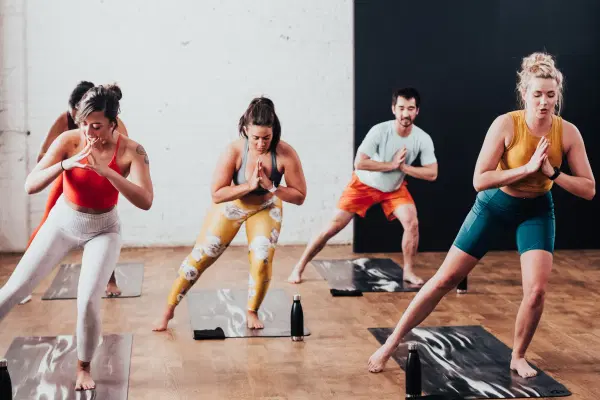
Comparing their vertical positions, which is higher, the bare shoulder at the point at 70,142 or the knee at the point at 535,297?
the bare shoulder at the point at 70,142

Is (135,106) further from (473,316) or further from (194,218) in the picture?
(473,316)

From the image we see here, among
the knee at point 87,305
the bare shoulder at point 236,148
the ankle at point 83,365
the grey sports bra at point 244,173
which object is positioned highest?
the bare shoulder at point 236,148

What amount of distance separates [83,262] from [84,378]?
0.55m

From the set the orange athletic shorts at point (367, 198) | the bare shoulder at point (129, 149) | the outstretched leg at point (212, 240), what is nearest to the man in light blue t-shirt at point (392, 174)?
the orange athletic shorts at point (367, 198)

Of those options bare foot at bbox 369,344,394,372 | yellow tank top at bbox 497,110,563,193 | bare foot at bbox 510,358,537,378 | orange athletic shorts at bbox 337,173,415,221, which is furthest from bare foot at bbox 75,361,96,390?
orange athletic shorts at bbox 337,173,415,221

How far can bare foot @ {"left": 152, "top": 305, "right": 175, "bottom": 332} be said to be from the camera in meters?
5.28

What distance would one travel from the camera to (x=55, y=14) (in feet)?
25.0

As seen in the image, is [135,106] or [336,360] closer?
[336,360]

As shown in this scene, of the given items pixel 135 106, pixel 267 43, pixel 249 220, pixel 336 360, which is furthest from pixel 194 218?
pixel 336 360

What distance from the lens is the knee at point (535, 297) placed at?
13.9 feet

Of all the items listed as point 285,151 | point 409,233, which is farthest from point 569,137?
point 409,233

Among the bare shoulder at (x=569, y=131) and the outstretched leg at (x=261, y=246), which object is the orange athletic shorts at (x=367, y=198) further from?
the bare shoulder at (x=569, y=131)

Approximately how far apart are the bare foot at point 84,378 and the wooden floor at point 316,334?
18 cm

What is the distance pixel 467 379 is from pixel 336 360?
27.1 inches
